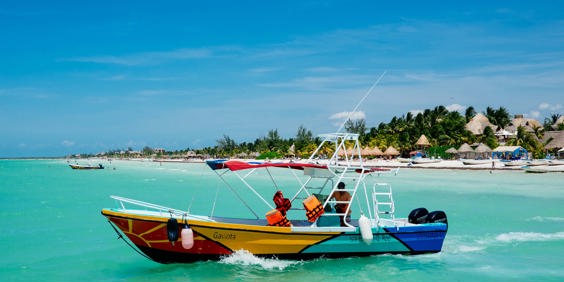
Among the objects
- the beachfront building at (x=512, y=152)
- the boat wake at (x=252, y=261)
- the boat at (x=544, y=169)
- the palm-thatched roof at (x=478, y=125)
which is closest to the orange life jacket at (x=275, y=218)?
the boat wake at (x=252, y=261)

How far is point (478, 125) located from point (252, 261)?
207ft

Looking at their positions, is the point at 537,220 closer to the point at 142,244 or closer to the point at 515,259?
the point at 515,259

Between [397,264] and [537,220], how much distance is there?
402 inches

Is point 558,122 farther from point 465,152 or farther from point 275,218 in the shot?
point 275,218

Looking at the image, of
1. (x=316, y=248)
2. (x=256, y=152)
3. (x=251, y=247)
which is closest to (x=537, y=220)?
(x=316, y=248)

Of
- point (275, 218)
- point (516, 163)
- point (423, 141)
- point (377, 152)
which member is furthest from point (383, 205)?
point (423, 141)

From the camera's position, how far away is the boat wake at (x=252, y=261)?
1012 cm

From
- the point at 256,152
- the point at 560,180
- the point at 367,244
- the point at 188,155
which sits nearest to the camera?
the point at 367,244

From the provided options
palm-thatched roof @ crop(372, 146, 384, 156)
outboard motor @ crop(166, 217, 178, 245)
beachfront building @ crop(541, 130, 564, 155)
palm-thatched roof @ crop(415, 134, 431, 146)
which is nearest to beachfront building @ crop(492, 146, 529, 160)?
beachfront building @ crop(541, 130, 564, 155)

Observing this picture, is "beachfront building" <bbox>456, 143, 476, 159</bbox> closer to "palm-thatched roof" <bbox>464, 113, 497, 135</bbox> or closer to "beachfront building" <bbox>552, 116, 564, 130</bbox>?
"palm-thatched roof" <bbox>464, 113, 497, 135</bbox>

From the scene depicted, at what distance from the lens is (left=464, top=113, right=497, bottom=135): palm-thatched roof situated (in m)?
66.6

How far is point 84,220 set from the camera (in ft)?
65.0

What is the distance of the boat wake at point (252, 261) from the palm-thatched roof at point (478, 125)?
201 feet

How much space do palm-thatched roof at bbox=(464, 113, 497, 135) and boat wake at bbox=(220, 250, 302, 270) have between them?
61.3 meters
